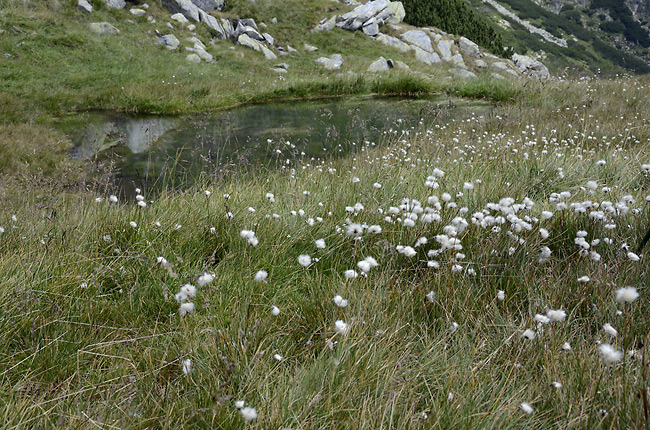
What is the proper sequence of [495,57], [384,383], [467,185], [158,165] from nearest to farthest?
1. [384,383]
2. [467,185]
3. [158,165]
4. [495,57]

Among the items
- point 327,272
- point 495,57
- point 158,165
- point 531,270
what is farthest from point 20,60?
point 495,57

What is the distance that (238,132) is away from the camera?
1137 cm

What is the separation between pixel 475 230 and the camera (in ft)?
9.50

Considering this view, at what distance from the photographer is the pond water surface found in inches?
325

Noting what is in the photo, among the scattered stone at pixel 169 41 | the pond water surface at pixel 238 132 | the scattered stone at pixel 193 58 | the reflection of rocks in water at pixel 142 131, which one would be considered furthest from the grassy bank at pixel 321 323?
the scattered stone at pixel 169 41

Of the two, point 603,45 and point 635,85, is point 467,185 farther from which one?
point 603,45

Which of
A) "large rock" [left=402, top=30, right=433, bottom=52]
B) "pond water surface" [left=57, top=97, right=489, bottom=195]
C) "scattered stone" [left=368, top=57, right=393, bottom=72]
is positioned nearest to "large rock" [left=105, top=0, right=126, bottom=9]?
"pond water surface" [left=57, top=97, right=489, bottom=195]

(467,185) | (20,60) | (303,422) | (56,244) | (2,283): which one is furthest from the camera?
(20,60)

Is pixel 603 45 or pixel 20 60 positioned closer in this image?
pixel 20 60

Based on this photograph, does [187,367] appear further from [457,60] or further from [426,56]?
[457,60]

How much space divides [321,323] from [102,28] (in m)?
25.5

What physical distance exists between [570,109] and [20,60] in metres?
19.8

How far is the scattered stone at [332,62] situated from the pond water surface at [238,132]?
969 centimetres

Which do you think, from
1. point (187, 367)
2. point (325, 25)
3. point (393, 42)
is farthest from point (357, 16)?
point (187, 367)
